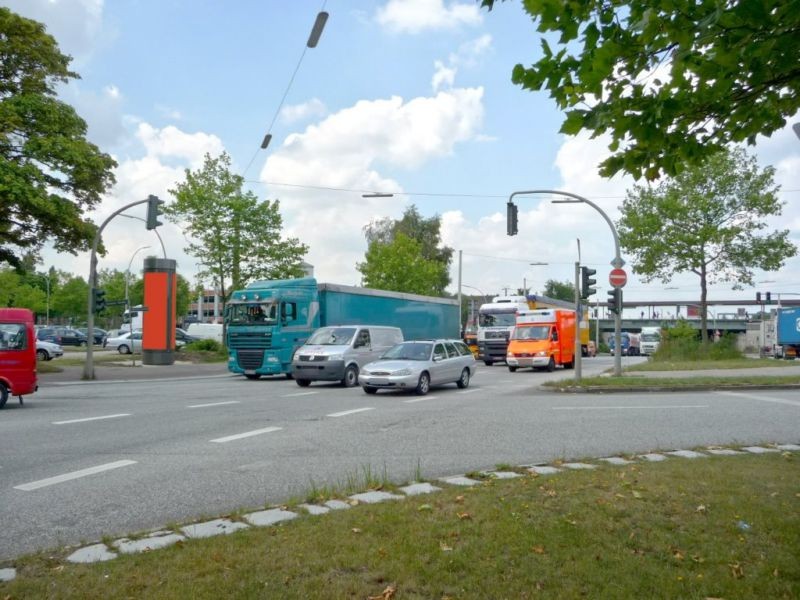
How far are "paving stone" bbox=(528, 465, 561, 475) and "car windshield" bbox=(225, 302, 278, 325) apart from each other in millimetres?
17668

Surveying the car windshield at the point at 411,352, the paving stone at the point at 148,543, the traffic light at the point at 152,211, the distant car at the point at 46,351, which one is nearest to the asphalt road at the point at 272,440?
the paving stone at the point at 148,543

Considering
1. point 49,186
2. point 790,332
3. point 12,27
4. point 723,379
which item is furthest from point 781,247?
point 12,27

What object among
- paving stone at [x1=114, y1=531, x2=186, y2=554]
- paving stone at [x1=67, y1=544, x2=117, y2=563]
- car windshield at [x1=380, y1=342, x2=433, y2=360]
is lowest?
paving stone at [x1=67, y1=544, x2=117, y2=563]

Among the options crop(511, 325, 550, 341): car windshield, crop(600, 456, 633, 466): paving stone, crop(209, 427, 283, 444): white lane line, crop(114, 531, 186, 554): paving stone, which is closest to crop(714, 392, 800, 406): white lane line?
crop(600, 456, 633, 466): paving stone

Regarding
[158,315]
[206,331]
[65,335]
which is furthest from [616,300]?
[65,335]

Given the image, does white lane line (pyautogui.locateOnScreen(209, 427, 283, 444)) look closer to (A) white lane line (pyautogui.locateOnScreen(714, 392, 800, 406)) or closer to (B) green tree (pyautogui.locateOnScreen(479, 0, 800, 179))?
(B) green tree (pyautogui.locateOnScreen(479, 0, 800, 179))

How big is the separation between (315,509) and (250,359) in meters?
19.6

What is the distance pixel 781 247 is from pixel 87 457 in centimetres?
3589

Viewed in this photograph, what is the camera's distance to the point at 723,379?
2027 cm

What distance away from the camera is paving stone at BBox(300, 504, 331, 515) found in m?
5.77

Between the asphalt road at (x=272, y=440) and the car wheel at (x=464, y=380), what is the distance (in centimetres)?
303

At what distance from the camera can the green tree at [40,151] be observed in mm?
25812

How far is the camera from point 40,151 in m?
26.3

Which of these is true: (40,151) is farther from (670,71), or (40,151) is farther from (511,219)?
(670,71)
